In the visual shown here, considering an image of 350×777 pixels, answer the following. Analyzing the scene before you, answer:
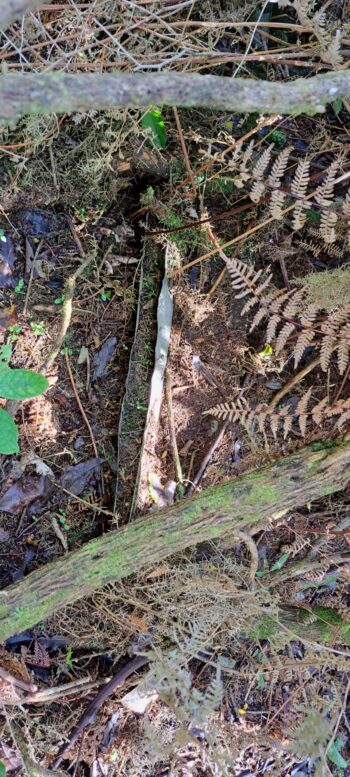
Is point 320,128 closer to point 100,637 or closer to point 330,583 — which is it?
point 330,583

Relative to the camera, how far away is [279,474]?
2.84 metres

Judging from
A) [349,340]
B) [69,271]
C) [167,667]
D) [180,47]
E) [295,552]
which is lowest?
[295,552]

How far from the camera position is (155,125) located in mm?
2730

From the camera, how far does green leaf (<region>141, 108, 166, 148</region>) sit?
2.71 m

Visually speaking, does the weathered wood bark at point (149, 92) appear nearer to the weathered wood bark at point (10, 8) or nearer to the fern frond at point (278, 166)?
the weathered wood bark at point (10, 8)

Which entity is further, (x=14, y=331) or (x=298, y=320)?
(x=298, y=320)

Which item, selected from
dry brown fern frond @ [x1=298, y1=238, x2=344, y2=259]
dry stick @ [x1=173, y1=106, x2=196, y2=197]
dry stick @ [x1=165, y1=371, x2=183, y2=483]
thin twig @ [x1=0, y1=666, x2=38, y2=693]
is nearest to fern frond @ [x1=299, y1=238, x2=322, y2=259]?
dry brown fern frond @ [x1=298, y1=238, x2=344, y2=259]

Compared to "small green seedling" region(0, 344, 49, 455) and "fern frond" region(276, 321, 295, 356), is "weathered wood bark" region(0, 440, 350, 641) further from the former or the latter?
"small green seedling" region(0, 344, 49, 455)

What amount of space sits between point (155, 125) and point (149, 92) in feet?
4.99

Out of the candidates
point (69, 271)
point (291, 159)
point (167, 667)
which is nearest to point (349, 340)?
point (291, 159)

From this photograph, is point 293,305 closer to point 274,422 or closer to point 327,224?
point 327,224

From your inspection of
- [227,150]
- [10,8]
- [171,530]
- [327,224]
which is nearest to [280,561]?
[171,530]

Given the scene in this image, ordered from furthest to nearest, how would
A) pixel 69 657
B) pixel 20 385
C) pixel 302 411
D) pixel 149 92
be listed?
pixel 69 657 < pixel 302 411 < pixel 20 385 < pixel 149 92

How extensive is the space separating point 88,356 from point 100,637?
62.1 inches
